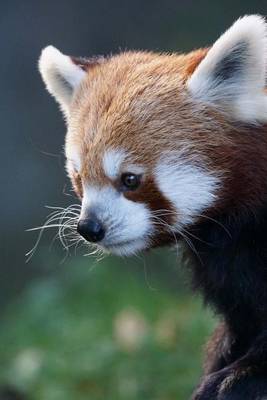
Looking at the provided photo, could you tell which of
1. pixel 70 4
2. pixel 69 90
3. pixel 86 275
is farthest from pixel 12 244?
pixel 69 90

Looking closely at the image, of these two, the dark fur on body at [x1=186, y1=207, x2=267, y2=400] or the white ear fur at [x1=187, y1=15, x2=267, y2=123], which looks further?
the dark fur on body at [x1=186, y1=207, x2=267, y2=400]

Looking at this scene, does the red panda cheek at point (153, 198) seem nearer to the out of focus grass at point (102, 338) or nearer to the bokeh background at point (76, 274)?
the bokeh background at point (76, 274)

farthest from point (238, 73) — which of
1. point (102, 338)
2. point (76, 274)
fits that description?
point (76, 274)

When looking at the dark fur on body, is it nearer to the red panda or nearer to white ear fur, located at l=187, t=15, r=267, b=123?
the red panda

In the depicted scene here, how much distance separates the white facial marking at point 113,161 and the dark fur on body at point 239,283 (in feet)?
0.99

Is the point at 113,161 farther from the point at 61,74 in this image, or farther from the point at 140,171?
the point at 61,74

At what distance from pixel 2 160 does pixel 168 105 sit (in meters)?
3.81

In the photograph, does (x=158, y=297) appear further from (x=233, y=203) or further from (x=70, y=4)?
(x=233, y=203)

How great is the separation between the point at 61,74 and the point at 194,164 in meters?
0.63

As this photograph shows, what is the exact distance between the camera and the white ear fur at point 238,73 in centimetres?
294

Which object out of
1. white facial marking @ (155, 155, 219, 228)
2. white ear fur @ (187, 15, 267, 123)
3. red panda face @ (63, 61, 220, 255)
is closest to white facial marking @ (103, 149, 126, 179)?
red panda face @ (63, 61, 220, 255)

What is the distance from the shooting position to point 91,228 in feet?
9.80

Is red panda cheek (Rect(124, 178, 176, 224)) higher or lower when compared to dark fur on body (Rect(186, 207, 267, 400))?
higher

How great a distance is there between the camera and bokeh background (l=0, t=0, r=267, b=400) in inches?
184
